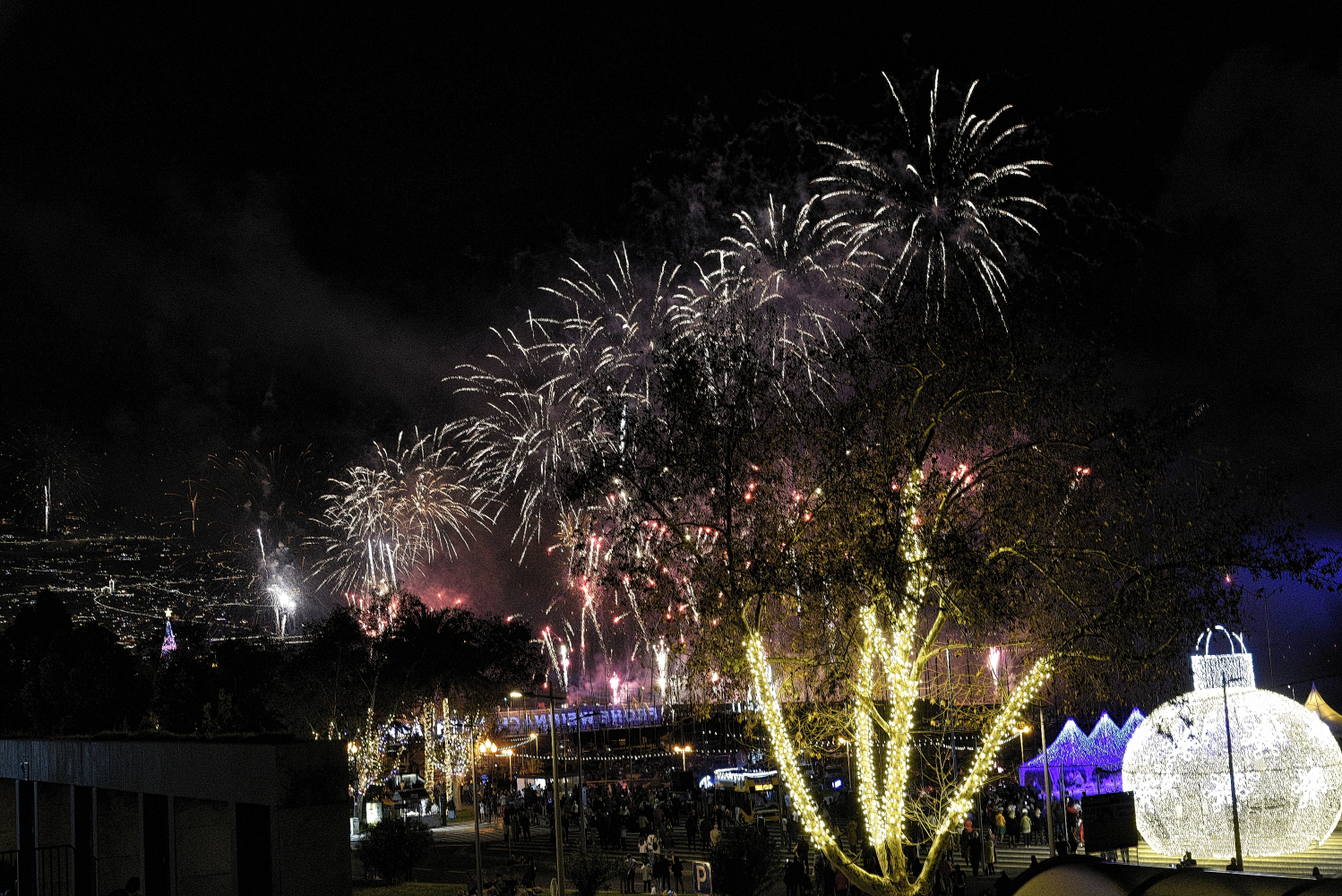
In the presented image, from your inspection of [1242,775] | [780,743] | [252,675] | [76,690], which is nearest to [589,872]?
[780,743]

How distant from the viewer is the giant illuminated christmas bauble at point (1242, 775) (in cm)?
2383

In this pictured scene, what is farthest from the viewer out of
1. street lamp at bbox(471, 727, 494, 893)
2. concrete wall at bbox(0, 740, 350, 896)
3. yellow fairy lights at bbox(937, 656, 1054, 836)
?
street lamp at bbox(471, 727, 494, 893)

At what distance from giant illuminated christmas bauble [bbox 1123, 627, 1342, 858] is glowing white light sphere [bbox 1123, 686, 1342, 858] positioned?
0.06 ft

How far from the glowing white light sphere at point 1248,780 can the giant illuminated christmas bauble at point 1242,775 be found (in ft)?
0.06

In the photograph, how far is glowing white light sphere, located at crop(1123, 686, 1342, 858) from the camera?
2383 centimetres

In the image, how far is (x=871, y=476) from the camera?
47.1 ft

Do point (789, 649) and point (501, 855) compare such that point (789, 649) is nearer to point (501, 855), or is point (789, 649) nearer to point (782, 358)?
point (782, 358)

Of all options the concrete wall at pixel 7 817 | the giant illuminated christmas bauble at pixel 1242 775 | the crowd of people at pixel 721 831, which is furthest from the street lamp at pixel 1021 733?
the concrete wall at pixel 7 817

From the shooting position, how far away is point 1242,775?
23.9 m

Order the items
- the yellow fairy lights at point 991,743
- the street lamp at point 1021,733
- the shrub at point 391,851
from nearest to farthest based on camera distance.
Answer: the yellow fairy lights at point 991,743, the street lamp at point 1021,733, the shrub at point 391,851

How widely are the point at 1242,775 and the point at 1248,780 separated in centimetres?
17

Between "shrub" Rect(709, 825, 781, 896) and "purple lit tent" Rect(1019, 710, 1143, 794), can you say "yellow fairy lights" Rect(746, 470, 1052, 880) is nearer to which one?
"shrub" Rect(709, 825, 781, 896)

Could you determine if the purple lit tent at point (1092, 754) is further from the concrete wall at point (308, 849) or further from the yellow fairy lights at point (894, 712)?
the concrete wall at point (308, 849)

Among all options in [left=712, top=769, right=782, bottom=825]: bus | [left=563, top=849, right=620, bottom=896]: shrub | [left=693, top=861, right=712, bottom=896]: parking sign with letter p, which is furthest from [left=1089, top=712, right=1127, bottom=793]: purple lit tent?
[left=563, top=849, right=620, bottom=896]: shrub
